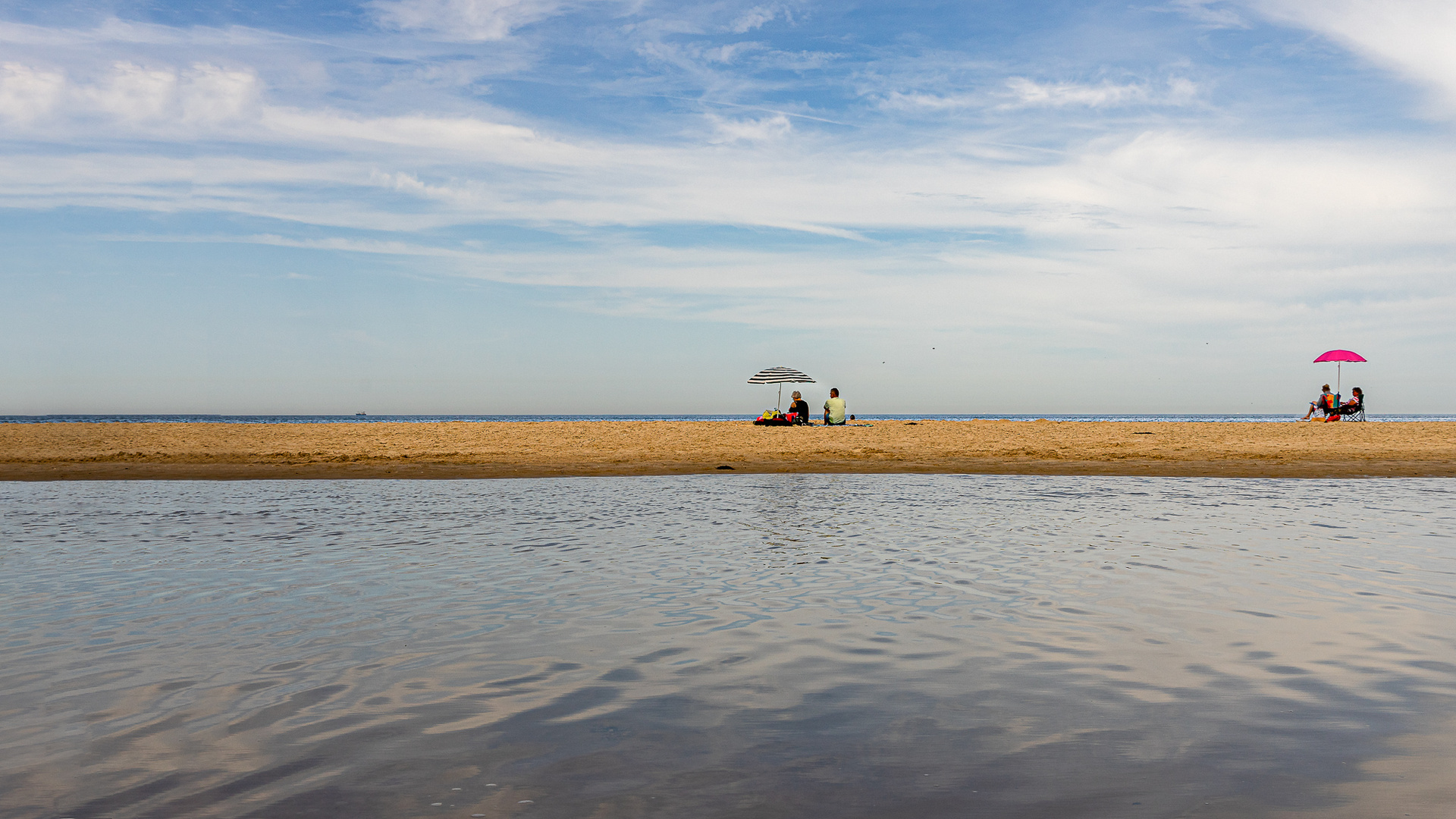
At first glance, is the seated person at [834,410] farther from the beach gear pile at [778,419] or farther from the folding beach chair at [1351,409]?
the folding beach chair at [1351,409]

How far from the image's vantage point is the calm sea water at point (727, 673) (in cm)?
392

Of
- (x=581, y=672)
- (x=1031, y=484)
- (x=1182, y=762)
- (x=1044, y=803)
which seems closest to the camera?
(x=1044, y=803)

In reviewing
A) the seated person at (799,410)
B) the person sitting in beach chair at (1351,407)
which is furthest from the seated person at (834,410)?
the person sitting in beach chair at (1351,407)

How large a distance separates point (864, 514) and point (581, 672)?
8.90 meters

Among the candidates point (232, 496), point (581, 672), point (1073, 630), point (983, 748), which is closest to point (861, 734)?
point (983, 748)

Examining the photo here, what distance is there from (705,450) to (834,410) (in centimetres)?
721

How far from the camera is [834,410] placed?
32.9 meters

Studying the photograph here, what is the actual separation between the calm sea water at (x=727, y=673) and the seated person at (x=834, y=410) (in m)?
20.7

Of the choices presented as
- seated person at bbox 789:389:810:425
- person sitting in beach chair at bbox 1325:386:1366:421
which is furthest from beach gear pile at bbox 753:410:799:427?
person sitting in beach chair at bbox 1325:386:1366:421

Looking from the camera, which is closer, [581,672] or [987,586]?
[581,672]

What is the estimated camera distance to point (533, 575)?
29.5 ft

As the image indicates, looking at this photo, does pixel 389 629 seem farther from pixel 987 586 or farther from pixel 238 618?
pixel 987 586

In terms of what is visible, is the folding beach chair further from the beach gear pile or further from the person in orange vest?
the beach gear pile

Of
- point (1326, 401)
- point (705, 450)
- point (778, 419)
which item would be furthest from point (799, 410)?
point (1326, 401)
